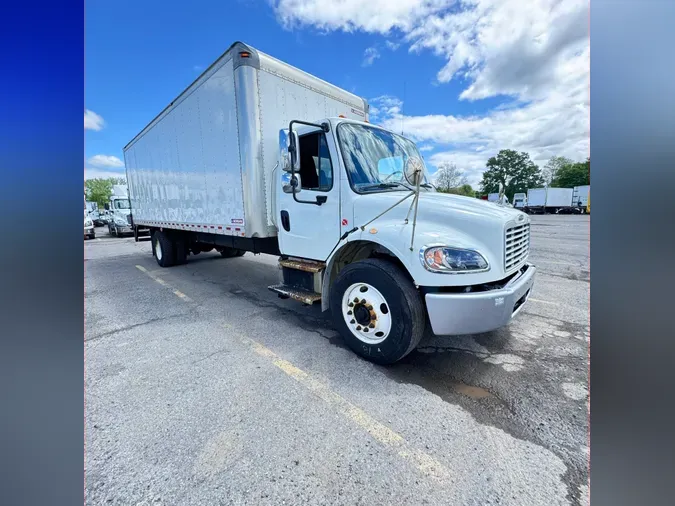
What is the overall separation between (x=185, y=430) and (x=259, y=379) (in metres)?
0.75

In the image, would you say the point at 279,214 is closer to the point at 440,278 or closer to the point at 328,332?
the point at 328,332

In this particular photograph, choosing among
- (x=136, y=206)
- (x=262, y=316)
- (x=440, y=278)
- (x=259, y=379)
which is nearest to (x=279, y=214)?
(x=262, y=316)

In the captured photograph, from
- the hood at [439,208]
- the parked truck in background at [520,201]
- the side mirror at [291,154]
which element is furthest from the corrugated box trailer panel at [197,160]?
the parked truck in background at [520,201]

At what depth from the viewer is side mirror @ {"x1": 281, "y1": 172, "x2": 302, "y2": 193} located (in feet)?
12.1

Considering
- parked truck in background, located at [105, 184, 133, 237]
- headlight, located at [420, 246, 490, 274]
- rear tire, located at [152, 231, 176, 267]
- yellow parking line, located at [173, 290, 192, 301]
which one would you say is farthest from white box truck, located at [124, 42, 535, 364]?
parked truck in background, located at [105, 184, 133, 237]

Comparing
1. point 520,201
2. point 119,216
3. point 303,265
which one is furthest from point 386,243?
point 520,201

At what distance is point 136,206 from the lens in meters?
9.82

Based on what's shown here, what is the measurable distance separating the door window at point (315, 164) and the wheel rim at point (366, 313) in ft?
4.37

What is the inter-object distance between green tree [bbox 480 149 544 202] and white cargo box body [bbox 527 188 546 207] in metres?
23.8

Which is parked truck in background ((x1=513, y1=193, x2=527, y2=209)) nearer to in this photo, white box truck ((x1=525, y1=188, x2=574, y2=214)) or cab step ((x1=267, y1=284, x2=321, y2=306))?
white box truck ((x1=525, y1=188, x2=574, y2=214))

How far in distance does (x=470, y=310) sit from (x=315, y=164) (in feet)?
8.16

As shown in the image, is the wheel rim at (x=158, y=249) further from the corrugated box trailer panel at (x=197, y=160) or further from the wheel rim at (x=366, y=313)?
the wheel rim at (x=366, y=313)

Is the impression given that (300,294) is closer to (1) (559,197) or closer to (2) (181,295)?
(2) (181,295)
